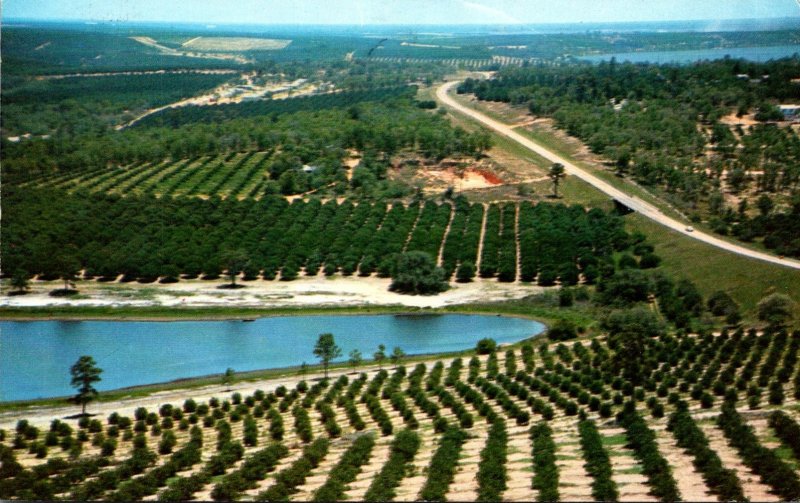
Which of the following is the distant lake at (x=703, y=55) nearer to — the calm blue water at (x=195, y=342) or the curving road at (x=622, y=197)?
the curving road at (x=622, y=197)

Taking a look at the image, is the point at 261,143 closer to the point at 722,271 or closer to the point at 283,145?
the point at 283,145

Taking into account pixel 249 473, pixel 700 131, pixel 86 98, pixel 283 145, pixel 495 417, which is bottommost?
pixel 495 417

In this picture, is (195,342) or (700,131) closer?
(195,342)

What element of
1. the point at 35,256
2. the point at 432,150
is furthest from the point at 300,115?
the point at 35,256

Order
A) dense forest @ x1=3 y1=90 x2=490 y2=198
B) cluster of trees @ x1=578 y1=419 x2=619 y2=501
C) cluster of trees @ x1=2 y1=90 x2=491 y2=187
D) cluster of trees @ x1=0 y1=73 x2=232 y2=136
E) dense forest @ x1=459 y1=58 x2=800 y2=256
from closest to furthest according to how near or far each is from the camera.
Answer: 1. cluster of trees @ x1=578 y1=419 x2=619 y2=501
2. dense forest @ x1=459 y1=58 x2=800 y2=256
3. cluster of trees @ x1=0 y1=73 x2=232 y2=136
4. cluster of trees @ x1=2 y1=90 x2=491 y2=187
5. dense forest @ x1=3 y1=90 x2=490 y2=198

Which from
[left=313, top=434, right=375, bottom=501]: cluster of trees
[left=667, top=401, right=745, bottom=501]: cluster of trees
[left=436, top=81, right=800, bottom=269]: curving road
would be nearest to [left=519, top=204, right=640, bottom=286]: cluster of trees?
[left=436, top=81, right=800, bottom=269]: curving road

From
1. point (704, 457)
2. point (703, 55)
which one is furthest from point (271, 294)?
point (703, 55)

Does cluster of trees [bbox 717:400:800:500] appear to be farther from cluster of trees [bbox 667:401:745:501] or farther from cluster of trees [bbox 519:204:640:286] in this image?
cluster of trees [bbox 519:204:640:286]

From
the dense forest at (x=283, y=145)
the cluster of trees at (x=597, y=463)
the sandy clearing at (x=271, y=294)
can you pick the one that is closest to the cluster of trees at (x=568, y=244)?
the sandy clearing at (x=271, y=294)
